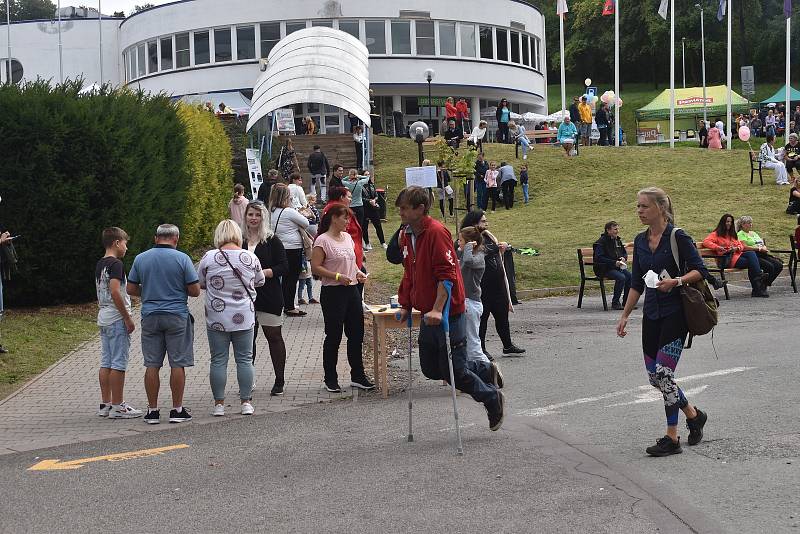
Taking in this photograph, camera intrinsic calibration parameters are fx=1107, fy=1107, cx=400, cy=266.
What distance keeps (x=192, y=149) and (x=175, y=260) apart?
573 inches

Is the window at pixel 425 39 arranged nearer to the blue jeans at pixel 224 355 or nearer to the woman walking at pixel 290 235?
the woman walking at pixel 290 235

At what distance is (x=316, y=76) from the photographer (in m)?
43.4

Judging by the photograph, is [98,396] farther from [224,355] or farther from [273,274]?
[273,274]

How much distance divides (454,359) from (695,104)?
2313 inches

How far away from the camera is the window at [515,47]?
6242 cm

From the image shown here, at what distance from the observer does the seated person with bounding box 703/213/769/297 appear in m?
19.0

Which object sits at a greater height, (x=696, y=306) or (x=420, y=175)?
(x=420, y=175)

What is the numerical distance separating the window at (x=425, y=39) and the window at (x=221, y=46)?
10.1 meters

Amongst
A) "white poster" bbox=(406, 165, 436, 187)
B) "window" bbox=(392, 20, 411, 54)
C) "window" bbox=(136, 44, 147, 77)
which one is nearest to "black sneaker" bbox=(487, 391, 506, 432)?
"white poster" bbox=(406, 165, 436, 187)

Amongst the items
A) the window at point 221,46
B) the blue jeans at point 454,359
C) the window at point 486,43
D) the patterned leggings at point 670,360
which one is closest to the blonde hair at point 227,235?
the blue jeans at point 454,359

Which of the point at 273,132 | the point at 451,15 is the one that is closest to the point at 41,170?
the point at 273,132

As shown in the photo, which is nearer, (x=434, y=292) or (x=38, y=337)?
(x=434, y=292)

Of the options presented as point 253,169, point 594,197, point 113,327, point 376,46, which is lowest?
point 113,327

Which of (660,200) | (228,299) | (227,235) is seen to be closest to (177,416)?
(228,299)
